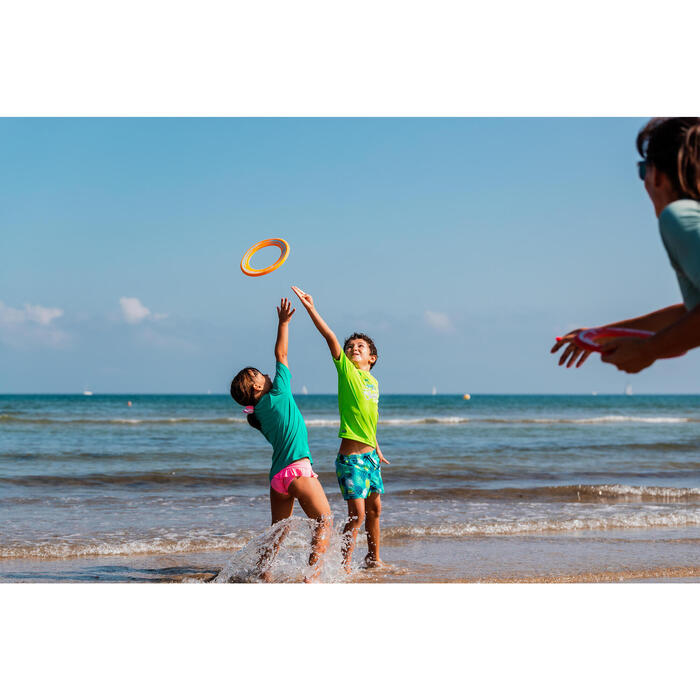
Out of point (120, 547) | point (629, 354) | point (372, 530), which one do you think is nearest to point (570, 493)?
point (372, 530)

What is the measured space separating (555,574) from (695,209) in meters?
4.68

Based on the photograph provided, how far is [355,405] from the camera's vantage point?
5473 mm

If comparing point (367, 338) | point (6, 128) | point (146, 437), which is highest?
point (6, 128)

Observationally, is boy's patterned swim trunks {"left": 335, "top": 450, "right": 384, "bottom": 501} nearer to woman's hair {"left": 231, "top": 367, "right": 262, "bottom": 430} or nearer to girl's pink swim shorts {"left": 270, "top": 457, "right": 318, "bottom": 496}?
girl's pink swim shorts {"left": 270, "top": 457, "right": 318, "bottom": 496}

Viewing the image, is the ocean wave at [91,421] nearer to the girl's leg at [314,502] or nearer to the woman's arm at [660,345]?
the girl's leg at [314,502]

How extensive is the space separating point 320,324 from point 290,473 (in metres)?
0.98

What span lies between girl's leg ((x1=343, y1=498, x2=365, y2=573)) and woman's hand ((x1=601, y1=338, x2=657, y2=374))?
158 inches

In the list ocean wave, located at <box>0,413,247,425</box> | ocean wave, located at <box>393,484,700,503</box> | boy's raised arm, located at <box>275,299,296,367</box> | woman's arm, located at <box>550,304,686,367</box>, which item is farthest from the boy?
ocean wave, located at <box>0,413,247,425</box>

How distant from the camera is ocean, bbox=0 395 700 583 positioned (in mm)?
5996

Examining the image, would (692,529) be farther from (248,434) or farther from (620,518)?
(248,434)

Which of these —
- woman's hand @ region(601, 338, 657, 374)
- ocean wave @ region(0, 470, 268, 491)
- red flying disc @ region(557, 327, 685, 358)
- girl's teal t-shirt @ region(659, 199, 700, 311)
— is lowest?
ocean wave @ region(0, 470, 268, 491)

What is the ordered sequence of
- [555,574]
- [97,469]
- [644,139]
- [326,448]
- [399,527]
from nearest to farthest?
[644,139] → [555,574] → [399,527] → [97,469] → [326,448]

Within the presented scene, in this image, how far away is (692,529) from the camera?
7.71m
